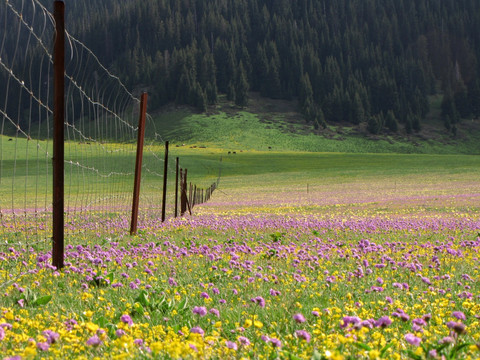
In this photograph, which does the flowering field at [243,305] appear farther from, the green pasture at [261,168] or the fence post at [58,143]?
the green pasture at [261,168]

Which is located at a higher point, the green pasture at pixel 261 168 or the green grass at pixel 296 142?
the green grass at pixel 296 142

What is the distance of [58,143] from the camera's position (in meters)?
7.58

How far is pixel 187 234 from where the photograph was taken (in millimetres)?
12867

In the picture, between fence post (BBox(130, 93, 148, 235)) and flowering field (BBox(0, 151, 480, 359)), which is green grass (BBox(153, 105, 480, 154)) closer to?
fence post (BBox(130, 93, 148, 235))

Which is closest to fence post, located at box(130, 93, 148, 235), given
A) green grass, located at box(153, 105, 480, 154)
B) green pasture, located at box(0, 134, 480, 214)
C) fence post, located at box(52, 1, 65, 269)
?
fence post, located at box(52, 1, 65, 269)

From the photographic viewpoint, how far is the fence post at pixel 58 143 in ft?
23.9

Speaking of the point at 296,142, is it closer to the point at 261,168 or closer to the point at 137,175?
the point at 261,168

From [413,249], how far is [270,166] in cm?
10345

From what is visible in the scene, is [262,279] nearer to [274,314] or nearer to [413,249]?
[274,314]

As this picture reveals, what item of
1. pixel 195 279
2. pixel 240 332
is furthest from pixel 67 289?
pixel 240 332

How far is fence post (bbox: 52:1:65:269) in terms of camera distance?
730 centimetres

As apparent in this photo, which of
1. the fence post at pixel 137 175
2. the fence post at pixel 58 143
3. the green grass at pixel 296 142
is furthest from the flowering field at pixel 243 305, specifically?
the green grass at pixel 296 142

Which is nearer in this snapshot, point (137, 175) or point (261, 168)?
point (137, 175)

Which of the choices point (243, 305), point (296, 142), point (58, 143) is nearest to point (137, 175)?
point (58, 143)
